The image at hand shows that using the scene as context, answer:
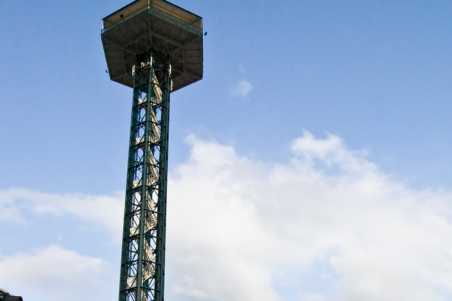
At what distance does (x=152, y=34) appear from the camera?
94.8 metres

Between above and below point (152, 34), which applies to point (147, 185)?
below

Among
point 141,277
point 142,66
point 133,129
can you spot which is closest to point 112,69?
point 142,66

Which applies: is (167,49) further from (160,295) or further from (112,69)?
(160,295)

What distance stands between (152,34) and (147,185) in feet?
78.7

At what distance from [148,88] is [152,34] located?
8.32m

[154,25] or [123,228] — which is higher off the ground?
[154,25]

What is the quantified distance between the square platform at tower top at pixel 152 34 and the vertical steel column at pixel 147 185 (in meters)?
2.06

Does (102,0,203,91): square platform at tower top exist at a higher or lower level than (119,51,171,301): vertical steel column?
higher

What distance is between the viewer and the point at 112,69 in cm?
10225

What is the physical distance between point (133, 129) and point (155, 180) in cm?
948

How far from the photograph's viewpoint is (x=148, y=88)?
9488 cm

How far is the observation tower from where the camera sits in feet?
271

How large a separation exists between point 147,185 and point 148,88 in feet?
53.7

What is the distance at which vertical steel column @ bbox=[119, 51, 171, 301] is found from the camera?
81312 mm
